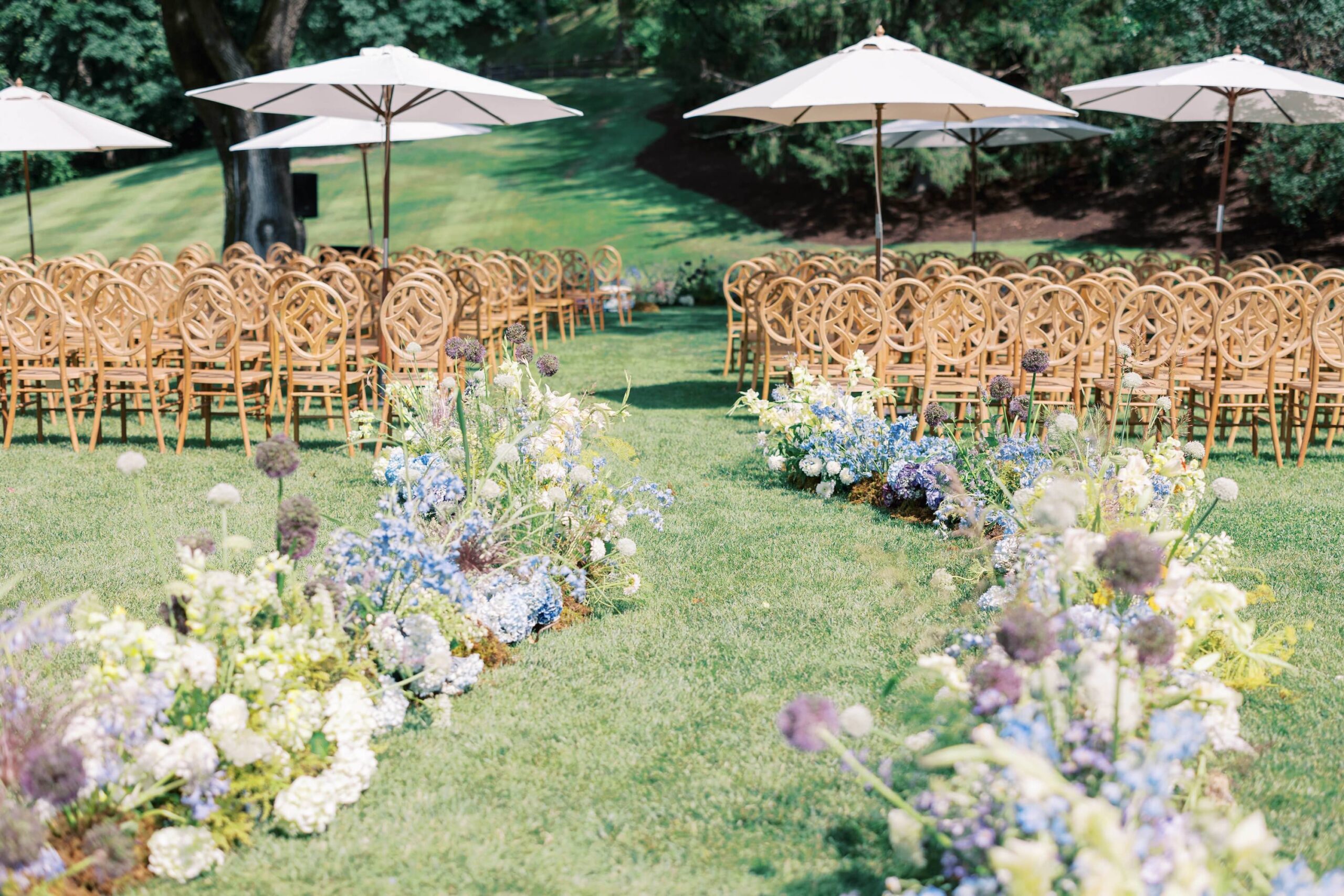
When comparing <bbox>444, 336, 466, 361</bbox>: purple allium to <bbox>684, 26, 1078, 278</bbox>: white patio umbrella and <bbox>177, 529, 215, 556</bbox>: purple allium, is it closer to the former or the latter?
<bbox>177, 529, 215, 556</bbox>: purple allium

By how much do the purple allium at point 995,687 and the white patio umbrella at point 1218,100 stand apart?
24.8 feet

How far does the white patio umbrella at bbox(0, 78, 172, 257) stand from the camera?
9.39 metres

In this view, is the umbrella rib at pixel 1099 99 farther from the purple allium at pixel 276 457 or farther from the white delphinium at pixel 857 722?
the white delphinium at pixel 857 722

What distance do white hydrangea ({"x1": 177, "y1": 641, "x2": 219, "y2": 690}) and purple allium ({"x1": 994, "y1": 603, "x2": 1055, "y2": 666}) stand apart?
5.84 feet

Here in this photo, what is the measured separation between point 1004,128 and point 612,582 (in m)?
10.1

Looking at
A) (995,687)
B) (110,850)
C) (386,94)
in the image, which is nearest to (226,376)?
(386,94)

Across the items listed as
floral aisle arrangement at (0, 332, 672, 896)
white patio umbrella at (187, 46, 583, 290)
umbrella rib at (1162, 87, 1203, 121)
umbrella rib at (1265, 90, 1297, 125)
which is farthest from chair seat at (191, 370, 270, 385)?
umbrella rib at (1265, 90, 1297, 125)

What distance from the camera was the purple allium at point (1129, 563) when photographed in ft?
7.44

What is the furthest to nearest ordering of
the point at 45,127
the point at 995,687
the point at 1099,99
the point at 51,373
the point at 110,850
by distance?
the point at 1099,99
the point at 45,127
the point at 51,373
the point at 110,850
the point at 995,687

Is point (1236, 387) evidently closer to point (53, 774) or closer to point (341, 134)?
point (53, 774)

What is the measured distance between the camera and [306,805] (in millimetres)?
2670

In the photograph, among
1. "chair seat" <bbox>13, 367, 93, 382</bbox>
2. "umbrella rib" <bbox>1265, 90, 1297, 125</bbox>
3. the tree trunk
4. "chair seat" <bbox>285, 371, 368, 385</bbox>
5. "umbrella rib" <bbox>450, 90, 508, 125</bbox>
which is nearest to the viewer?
"chair seat" <bbox>285, 371, 368, 385</bbox>

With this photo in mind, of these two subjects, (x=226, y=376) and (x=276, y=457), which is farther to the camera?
(x=226, y=376)

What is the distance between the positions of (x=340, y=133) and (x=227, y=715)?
390 inches
